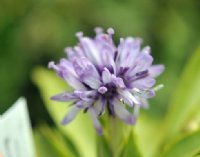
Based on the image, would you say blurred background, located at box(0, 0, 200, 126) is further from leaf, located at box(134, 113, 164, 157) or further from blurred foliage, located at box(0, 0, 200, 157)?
leaf, located at box(134, 113, 164, 157)

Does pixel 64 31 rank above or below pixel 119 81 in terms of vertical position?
above

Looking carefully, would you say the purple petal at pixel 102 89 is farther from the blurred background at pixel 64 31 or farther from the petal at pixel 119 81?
the blurred background at pixel 64 31

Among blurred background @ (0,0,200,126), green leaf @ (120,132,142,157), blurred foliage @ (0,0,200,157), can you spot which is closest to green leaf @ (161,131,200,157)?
green leaf @ (120,132,142,157)

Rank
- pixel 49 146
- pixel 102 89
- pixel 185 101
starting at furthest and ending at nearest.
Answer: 1. pixel 185 101
2. pixel 49 146
3. pixel 102 89

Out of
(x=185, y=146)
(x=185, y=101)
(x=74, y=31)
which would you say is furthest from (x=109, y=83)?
(x=74, y=31)

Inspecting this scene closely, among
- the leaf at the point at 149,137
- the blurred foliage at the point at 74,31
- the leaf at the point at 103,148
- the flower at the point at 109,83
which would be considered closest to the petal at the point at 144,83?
the flower at the point at 109,83

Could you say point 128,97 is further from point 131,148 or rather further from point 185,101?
point 185,101

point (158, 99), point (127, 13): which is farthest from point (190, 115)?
point (127, 13)
